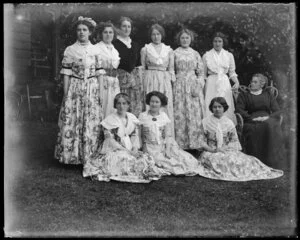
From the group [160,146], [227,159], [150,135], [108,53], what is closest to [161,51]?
[108,53]

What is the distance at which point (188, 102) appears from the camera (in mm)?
7020

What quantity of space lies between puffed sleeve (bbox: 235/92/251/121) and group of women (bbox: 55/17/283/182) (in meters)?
0.05

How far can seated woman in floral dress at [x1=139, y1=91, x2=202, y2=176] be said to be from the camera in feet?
21.3

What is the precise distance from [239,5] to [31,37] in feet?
8.26

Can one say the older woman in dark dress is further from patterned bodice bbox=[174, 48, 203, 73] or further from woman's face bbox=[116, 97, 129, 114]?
woman's face bbox=[116, 97, 129, 114]

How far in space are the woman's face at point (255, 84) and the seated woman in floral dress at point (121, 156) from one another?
1650mm

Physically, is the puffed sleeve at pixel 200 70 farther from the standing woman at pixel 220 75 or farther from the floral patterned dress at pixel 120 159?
the floral patterned dress at pixel 120 159

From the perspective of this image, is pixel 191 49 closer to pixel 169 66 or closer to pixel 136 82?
pixel 169 66

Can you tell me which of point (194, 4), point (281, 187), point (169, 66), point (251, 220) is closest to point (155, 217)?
Result: point (251, 220)

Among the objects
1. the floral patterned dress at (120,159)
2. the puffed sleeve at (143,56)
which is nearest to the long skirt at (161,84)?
the puffed sleeve at (143,56)

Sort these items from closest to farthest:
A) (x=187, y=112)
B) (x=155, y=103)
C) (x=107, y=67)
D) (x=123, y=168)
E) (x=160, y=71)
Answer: (x=123, y=168), (x=155, y=103), (x=107, y=67), (x=160, y=71), (x=187, y=112)

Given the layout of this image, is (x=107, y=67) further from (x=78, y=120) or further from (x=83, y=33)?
(x=78, y=120)

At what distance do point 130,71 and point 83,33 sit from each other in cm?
78

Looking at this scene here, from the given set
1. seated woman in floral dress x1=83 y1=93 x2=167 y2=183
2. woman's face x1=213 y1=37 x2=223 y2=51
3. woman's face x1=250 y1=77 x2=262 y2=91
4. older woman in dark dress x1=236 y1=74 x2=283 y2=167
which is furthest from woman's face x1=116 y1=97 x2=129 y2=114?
woman's face x1=250 y1=77 x2=262 y2=91
